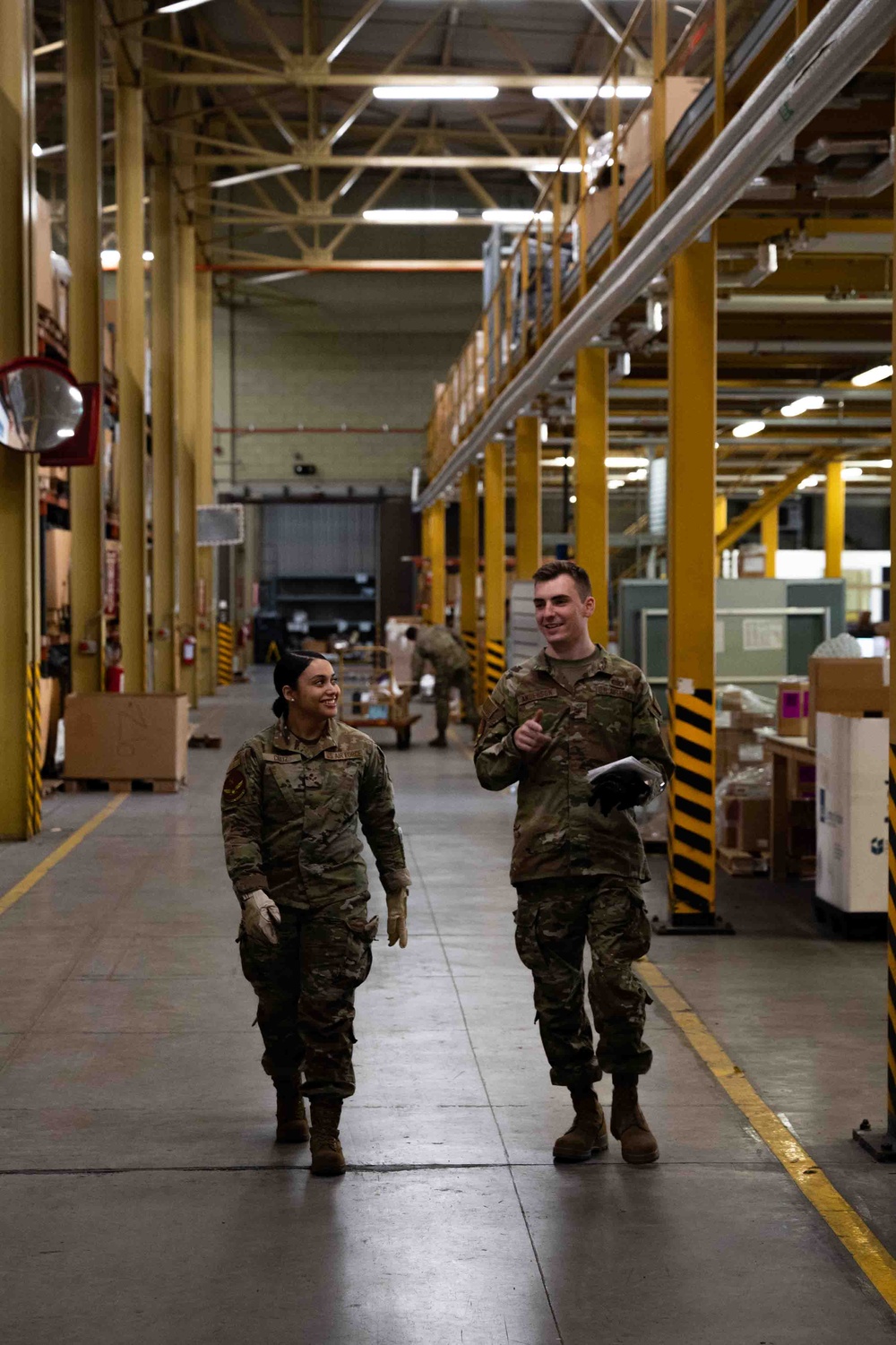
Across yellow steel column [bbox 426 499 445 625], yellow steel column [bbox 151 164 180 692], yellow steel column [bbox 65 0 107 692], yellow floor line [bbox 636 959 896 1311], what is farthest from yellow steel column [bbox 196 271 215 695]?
yellow floor line [bbox 636 959 896 1311]

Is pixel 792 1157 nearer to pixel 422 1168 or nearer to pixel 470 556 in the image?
pixel 422 1168

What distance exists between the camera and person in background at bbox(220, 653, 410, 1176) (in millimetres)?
4848

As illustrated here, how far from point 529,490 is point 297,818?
13.6 meters

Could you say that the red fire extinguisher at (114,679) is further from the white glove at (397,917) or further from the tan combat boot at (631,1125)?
the tan combat boot at (631,1125)

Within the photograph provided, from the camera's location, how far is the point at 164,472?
2377cm

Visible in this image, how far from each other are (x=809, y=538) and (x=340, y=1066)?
3811 cm

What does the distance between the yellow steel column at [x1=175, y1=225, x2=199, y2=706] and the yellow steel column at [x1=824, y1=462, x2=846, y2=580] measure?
12.0 metres

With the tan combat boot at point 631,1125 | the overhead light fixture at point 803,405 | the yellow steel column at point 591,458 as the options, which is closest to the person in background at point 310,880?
the tan combat boot at point 631,1125

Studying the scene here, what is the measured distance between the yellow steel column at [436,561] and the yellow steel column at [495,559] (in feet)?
31.4

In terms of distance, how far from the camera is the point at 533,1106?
560cm

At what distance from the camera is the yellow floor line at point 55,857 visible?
998 centimetres

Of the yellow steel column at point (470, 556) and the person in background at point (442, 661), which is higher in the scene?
the yellow steel column at point (470, 556)

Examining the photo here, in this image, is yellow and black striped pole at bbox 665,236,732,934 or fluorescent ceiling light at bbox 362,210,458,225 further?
fluorescent ceiling light at bbox 362,210,458,225

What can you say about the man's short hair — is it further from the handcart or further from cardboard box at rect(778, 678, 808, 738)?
the handcart
